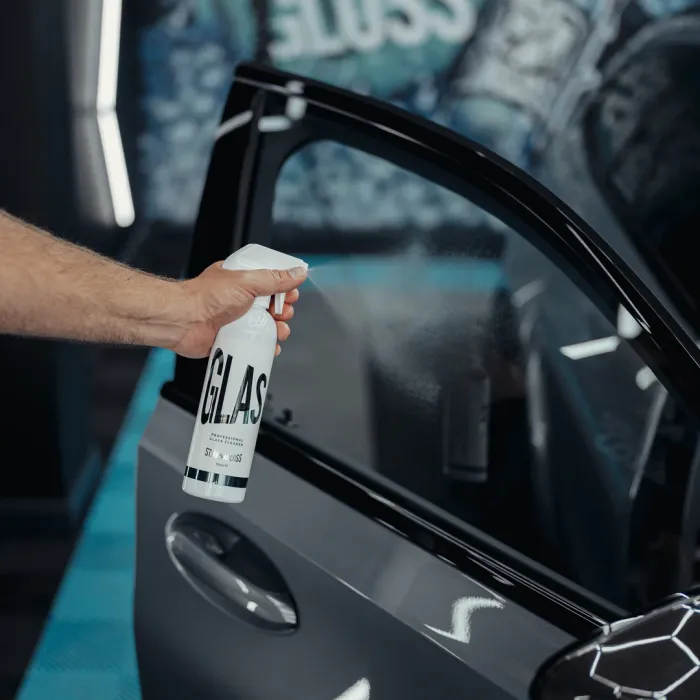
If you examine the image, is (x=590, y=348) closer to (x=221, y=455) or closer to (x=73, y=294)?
(x=221, y=455)

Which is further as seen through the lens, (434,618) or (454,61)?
(454,61)

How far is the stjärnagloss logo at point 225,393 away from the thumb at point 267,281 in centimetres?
8

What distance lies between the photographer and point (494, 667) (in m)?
0.75

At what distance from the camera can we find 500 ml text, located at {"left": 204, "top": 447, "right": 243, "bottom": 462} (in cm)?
89

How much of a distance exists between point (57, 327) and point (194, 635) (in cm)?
39

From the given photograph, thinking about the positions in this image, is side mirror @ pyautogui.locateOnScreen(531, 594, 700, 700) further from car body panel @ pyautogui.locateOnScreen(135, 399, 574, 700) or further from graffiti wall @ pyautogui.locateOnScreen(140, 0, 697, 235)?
graffiti wall @ pyautogui.locateOnScreen(140, 0, 697, 235)

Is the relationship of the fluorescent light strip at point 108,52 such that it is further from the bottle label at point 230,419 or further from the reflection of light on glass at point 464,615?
the reflection of light on glass at point 464,615

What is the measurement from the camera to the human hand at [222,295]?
89 cm

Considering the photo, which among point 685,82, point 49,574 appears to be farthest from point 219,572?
point 49,574

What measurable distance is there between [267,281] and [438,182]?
22 cm

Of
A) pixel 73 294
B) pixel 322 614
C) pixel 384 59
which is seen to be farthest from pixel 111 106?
pixel 322 614

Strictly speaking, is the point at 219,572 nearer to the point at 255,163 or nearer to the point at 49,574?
the point at 255,163

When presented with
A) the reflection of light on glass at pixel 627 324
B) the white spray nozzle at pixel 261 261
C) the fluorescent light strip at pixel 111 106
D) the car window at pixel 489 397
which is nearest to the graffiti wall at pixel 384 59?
the fluorescent light strip at pixel 111 106

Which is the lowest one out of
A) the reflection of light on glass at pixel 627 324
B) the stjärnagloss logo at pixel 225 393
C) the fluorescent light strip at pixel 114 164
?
the fluorescent light strip at pixel 114 164
